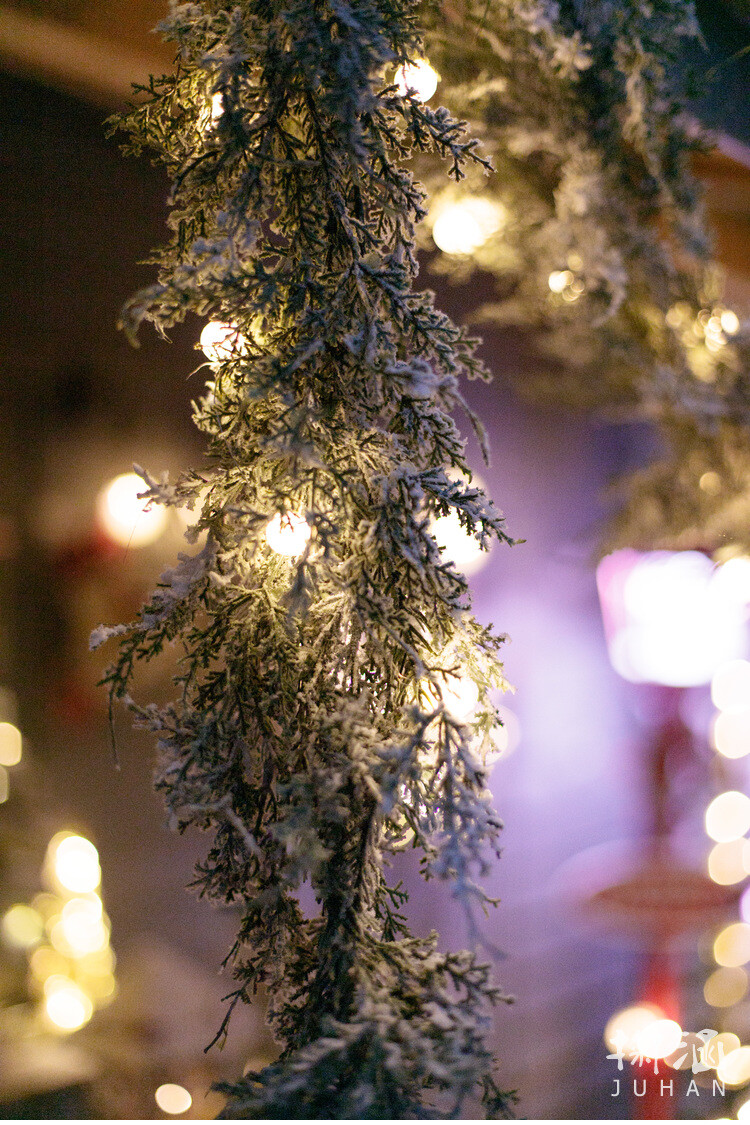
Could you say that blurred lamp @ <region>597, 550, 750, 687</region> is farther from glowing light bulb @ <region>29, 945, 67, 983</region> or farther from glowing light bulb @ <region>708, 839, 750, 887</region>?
glowing light bulb @ <region>29, 945, 67, 983</region>

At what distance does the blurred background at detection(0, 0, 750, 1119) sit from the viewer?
2.08 m

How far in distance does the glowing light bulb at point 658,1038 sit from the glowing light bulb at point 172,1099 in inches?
55.0

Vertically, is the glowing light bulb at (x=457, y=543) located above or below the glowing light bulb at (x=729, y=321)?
below

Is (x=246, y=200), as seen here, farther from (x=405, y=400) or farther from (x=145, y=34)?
(x=145, y=34)

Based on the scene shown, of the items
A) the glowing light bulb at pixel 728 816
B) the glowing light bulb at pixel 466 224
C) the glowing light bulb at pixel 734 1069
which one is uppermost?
the glowing light bulb at pixel 466 224

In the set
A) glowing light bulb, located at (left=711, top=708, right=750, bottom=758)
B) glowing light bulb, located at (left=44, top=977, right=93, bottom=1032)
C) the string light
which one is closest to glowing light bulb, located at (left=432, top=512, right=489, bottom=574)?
the string light

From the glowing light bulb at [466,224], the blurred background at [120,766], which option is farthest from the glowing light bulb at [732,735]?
the glowing light bulb at [466,224]

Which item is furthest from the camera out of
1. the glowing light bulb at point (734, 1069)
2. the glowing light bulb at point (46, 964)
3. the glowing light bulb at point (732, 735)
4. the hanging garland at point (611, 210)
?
the glowing light bulb at point (732, 735)

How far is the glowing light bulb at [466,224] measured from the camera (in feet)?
7.01

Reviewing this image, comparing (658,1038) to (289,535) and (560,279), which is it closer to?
(289,535)

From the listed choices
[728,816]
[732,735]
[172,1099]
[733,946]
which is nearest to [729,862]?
[728,816]

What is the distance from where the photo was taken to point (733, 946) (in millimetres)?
3211

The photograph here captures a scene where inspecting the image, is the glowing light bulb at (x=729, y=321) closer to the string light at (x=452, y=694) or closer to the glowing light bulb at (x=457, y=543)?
the glowing light bulb at (x=457, y=543)

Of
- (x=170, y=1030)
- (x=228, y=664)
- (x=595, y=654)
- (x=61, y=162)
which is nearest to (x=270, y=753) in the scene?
(x=228, y=664)
